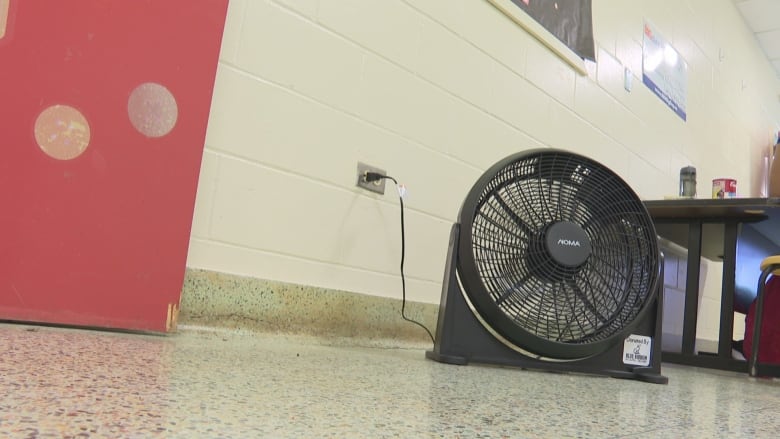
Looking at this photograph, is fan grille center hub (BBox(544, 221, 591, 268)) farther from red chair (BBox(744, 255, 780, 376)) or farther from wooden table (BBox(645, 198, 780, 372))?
wooden table (BBox(645, 198, 780, 372))

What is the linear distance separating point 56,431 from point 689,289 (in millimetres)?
2382

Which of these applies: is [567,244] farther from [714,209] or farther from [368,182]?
[714,209]

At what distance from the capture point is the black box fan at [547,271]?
1.33 meters

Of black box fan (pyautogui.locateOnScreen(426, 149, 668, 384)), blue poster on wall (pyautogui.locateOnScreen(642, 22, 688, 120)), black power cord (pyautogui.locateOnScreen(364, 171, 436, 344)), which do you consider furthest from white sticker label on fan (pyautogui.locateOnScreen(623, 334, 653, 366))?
blue poster on wall (pyautogui.locateOnScreen(642, 22, 688, 120))

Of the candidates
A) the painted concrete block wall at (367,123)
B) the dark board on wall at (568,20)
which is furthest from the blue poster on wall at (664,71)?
the dark board on wall at (568,20)

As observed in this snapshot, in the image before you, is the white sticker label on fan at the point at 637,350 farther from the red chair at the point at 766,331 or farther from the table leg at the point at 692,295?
the table leg at the point at 692,295

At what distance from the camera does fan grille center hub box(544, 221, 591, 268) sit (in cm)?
132

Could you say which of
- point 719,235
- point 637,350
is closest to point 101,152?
point 637,350

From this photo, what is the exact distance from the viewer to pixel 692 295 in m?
2.34

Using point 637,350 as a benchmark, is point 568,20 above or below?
above

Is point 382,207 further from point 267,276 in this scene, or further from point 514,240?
point 514,240

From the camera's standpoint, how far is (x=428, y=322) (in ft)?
6.59

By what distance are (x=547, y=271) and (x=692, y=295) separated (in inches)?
51.5

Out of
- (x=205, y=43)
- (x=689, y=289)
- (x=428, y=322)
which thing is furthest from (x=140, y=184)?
(x=689, y=289)
